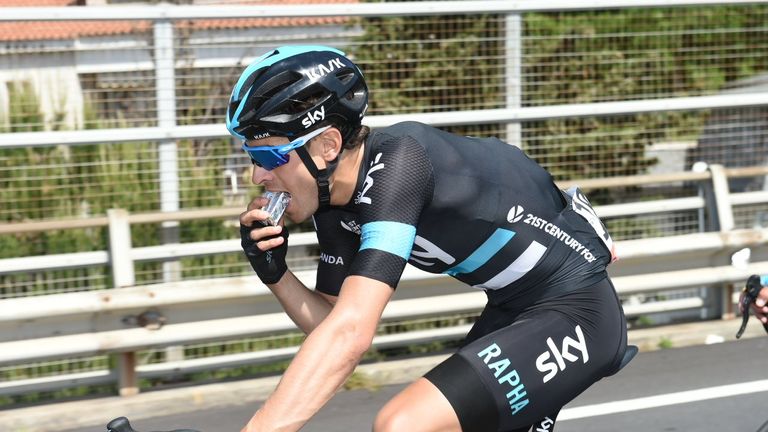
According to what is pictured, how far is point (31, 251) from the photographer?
6480 millimetres

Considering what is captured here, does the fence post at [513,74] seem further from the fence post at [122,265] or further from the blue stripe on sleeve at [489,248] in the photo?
the blue stripe on sleeve at [489,248]

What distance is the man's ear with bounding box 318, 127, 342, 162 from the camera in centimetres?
314

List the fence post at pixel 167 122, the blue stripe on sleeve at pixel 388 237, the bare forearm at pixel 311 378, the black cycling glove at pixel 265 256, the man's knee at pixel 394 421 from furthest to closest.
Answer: the fence post at pixel 167 122 < the black cycling glove at pixel 265 256 < the blue stripe on sleeve at pixel 388 237 < the man's knee at pixel 394 421 < the bare forearm at pixel 311 378

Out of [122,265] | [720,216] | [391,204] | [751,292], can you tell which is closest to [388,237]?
[391,204]

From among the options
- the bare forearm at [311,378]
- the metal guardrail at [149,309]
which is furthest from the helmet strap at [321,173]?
the metal guardrail at [149,309]

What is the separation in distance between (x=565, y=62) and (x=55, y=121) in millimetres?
3428

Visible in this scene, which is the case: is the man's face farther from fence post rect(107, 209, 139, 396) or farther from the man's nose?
fence post rect(107, 209, 139, 396)

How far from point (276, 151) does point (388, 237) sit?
0.42 meters

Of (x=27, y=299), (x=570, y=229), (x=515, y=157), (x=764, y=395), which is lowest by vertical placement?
(x=764, y=395)

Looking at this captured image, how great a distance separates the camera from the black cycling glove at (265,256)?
11.0ft

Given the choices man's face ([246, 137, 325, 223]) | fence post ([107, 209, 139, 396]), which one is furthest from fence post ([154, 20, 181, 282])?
man's face ([246, 137, 325, 223])

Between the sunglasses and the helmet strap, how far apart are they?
0.08 ft

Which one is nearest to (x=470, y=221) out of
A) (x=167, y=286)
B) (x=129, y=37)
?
(x=167, y=286)

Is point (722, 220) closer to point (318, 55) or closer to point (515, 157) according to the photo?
point (515, 157)
